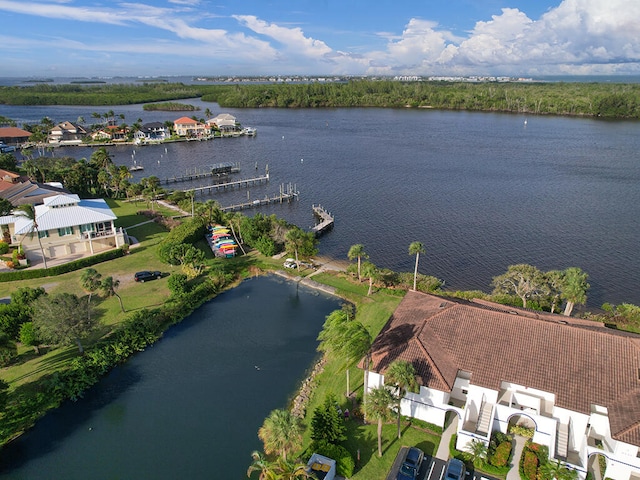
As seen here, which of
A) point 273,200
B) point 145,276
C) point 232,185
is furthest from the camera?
point 232,185

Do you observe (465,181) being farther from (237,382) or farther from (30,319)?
(30,319)

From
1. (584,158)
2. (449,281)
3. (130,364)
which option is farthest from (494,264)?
(584,158)

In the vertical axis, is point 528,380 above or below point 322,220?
above

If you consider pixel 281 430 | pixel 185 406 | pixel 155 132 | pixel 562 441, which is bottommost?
pixel 185 406

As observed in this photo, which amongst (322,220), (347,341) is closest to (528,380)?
(347,341)

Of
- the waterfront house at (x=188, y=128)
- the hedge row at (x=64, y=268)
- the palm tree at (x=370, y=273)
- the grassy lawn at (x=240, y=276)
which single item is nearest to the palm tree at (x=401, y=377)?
the grassy lawn at (x=240, y=276)

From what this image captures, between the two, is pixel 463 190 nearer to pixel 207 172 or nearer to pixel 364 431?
pixel 207 172

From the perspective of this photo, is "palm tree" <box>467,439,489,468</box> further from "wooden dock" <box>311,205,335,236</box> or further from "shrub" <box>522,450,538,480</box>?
"wooden dock" <box>311,205,335,236</box>
